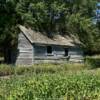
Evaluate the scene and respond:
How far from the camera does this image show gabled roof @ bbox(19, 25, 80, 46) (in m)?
38.0

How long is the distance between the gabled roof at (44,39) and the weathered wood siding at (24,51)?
0.78 metres

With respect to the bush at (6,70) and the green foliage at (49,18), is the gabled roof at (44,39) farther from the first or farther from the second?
the bush at (6,70)

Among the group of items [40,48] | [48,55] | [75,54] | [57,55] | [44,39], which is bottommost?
[75,54]

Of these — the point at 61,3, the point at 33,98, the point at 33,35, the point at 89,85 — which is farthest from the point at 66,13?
the point at 33,98

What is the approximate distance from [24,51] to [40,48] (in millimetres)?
1847

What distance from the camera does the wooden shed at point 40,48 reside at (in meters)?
37.9

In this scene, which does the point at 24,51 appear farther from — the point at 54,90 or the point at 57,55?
the point at 54,90

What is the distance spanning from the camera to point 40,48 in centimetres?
3853

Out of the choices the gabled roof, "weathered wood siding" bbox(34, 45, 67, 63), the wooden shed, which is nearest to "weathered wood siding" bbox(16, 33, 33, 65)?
the wooden shed

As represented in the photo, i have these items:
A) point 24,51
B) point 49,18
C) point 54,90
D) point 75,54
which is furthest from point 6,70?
point 75,54

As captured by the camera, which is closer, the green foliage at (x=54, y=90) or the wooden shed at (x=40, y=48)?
the green foliage at (x=54, y=90)

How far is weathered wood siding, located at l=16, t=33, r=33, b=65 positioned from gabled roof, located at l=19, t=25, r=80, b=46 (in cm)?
78

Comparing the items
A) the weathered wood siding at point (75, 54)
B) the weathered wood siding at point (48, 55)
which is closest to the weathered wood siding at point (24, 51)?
the weathered wood siding at point (48, 55)

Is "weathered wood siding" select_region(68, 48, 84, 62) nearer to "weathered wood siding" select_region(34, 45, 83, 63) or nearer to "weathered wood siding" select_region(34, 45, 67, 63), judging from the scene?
"weathered wood siding" select_region(34, 45, 83, 63)
